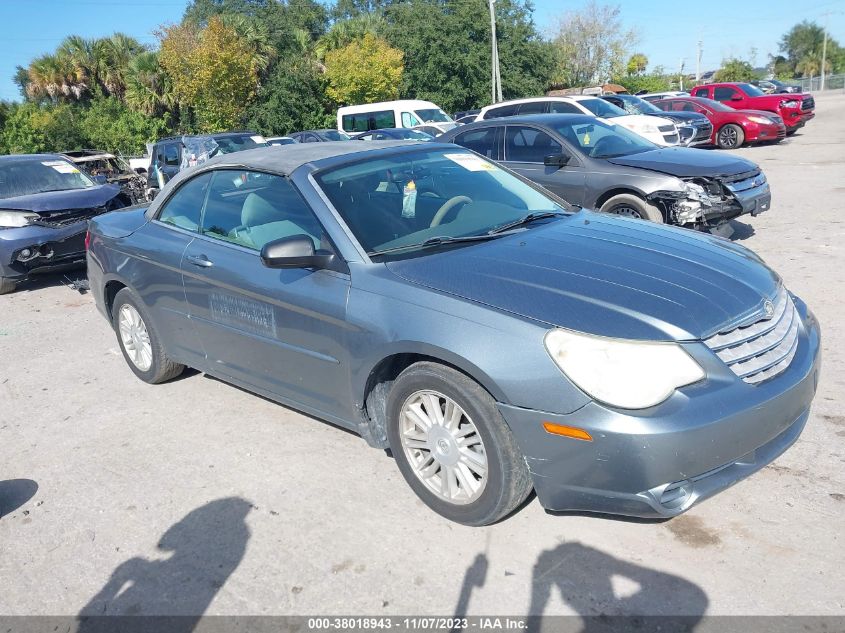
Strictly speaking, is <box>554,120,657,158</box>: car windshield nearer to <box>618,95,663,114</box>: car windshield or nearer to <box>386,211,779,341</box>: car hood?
<box>386,211,779,341</box>: car hood

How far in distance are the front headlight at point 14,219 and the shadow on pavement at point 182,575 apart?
6.51 metres

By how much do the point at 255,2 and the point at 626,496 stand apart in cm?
9387

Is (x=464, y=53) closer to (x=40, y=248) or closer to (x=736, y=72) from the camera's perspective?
(x=736, y=72)

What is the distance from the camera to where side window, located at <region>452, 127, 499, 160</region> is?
9.32m

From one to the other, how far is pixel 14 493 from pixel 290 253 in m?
2.12

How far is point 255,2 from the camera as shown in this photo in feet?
283

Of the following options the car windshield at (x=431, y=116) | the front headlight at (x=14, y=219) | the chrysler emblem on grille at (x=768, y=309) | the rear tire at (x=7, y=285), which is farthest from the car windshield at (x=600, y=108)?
the chrysler emblem on grille at (x=768, y=309)

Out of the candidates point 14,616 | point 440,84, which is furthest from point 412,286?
point 440,84

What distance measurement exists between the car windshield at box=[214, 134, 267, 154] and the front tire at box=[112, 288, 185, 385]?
11.3 metres

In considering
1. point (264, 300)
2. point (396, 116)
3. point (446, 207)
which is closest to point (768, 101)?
point (396, 116)

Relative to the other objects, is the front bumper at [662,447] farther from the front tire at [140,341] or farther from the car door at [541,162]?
the car door at [541,162]

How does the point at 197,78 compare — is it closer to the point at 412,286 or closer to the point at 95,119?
the point at 95,119


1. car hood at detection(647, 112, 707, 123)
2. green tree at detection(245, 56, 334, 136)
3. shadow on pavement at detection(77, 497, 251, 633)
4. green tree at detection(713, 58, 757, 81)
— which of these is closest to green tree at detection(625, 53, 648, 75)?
green tree at detection(713, 58, 757, 81)

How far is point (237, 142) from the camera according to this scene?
1700 cm
